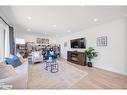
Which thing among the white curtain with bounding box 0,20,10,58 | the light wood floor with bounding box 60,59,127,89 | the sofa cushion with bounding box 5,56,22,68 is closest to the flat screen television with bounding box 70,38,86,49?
the light wood floor with bounding box 60,59,127,89

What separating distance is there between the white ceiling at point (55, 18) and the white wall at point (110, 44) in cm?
18

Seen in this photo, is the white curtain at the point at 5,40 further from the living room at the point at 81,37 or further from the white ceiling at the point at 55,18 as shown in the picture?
the white ceiling at the point at 55,18

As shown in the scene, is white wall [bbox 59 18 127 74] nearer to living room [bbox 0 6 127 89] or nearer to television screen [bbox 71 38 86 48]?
living room [bbox 0 6 127 89]

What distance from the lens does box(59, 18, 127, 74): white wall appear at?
7.45 feet

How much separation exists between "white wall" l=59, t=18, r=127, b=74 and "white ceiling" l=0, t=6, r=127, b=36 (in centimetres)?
18

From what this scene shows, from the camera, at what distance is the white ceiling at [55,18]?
6.30ft

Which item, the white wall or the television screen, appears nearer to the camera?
the white wall

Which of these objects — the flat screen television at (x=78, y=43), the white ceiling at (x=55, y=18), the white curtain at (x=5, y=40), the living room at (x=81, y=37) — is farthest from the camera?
the flat screen television at (x=78, y=43)

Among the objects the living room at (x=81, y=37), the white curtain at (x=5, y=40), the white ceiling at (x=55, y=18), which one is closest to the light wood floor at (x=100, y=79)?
the living room at (x=81, y=37)

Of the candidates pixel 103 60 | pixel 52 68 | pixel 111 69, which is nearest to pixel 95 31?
pixel 103 60

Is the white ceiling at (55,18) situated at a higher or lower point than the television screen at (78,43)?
higher

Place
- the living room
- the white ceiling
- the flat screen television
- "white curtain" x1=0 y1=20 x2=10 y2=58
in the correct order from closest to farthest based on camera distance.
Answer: the white ceiling → the living room → "white curtain" x1=0 y1=20 x2=10 y2=58 → the flat screen television

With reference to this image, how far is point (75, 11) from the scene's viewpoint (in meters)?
1.98

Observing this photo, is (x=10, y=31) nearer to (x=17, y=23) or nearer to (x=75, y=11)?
(x=17, y=23)
